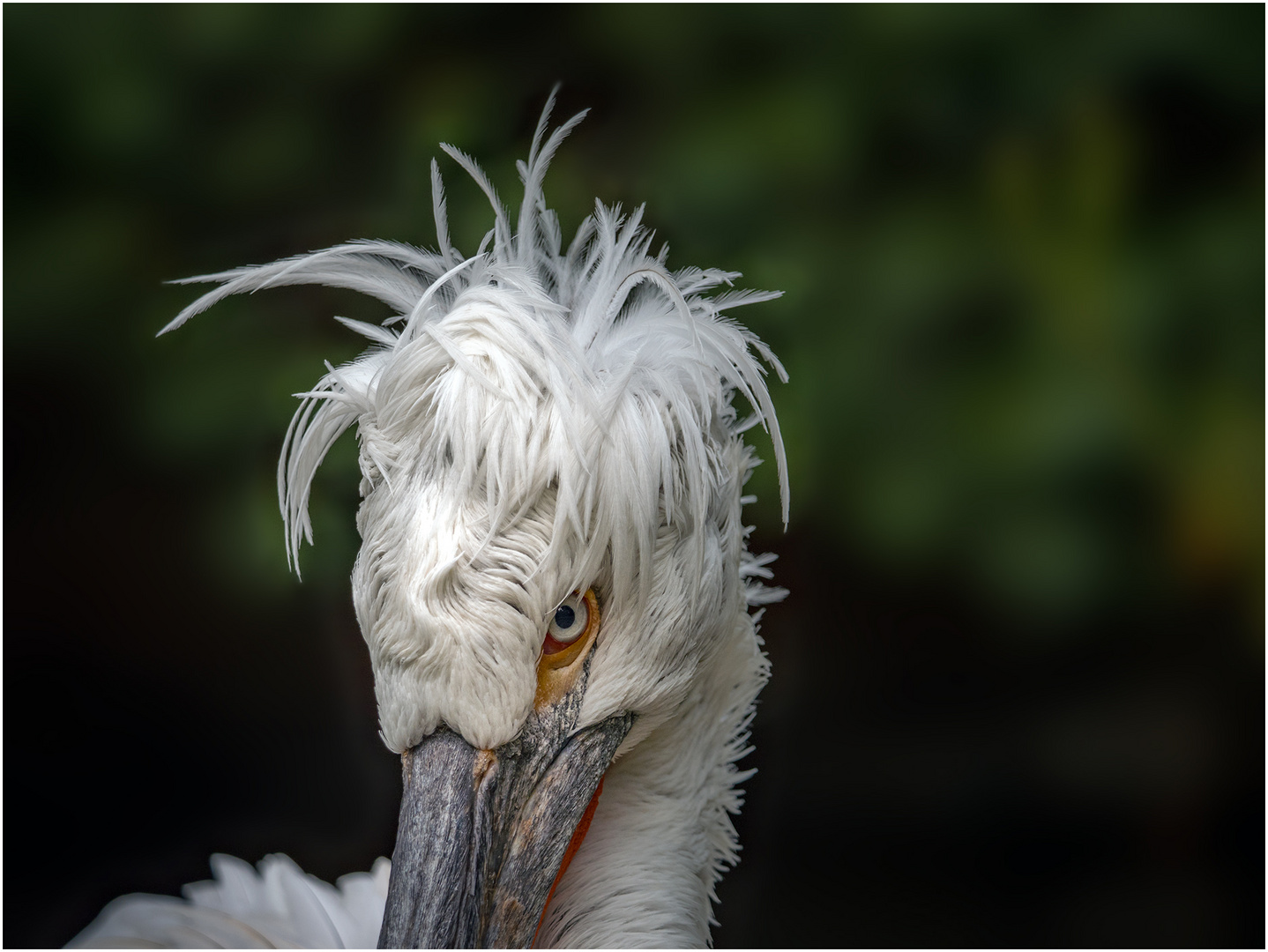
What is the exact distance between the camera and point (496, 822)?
1202 mm

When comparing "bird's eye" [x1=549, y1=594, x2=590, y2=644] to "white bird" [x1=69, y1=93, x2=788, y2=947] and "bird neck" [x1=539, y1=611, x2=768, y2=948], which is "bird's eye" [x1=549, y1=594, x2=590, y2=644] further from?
"bird neck" [x1=539, y1=611, x2=768, y2=948]

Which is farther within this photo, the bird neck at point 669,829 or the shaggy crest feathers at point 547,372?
the bird neck at point 669,829

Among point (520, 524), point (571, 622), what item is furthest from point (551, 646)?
point (520, 524)

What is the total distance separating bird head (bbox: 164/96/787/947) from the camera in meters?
1.15

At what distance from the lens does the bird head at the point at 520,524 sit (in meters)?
1.15

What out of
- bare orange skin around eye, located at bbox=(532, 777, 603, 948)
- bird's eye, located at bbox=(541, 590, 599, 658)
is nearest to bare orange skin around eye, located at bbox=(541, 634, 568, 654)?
bird's eye, located at bbox=(541, 590, 599, 658)

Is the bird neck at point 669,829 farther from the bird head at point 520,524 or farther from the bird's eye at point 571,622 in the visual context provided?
the bird's eye at point 571,622

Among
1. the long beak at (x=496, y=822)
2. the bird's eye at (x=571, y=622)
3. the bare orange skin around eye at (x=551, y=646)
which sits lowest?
the long beak at (x=496, y=822)

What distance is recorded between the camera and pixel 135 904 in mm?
1653

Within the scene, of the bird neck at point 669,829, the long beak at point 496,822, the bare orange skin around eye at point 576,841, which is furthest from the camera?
the bird neck at point 669,829

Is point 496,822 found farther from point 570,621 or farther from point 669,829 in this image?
point 669,829

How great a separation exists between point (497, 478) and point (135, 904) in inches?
41.8

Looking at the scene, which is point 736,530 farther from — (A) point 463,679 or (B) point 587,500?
(A) point 463,679

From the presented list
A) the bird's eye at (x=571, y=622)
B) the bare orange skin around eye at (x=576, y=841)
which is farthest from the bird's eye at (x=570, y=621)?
the bare orange skin around eye at (x=576, y=841)
